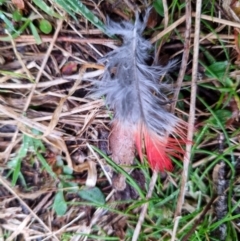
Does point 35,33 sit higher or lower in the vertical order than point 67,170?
higher

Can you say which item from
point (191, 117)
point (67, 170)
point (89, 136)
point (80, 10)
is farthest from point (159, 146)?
point (80, 10)

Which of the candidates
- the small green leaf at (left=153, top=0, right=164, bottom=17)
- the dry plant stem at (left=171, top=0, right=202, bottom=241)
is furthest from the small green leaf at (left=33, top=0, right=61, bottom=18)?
the dry plant stem at (left=171, top=0, right=202, bottom=241)

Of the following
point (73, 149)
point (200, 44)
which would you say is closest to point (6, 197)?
point (73, 149)

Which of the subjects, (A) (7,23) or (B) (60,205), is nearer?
(A) (7,23)

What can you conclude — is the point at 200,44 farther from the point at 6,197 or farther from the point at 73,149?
the point at 6,197

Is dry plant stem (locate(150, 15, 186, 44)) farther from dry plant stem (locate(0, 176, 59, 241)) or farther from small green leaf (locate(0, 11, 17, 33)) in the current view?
dry plant stem (locate(0, 176, 59, 241))

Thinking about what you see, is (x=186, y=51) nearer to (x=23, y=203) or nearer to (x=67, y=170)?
(x=67, y=170)

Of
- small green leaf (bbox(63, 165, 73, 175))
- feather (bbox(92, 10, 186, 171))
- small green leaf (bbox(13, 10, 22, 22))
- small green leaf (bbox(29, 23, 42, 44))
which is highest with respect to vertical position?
small green leaf (bbox(13, 10, 22, 22))

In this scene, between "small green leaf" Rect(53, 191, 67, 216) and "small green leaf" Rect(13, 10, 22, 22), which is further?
"small green leaf" Rect(53, 191, 67, 216)
